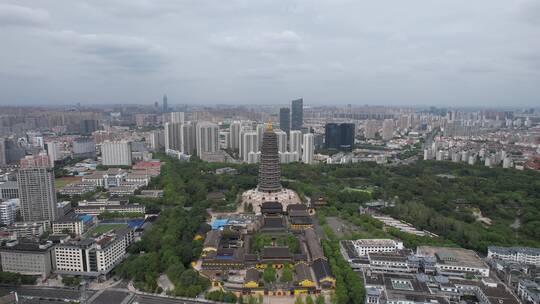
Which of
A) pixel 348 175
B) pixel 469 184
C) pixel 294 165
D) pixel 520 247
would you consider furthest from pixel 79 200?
pixel 469 184

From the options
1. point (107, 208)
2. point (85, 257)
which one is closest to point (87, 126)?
point (107, 208)

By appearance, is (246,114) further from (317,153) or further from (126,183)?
(126,183)

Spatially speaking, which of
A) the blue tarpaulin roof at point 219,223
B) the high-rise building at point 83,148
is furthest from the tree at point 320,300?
the high-rise building at point 83,148

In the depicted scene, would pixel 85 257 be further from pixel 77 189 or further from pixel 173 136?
pixel 173 136

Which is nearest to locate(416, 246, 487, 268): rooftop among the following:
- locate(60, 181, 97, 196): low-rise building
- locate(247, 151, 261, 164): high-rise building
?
locate(247, 151, 261, 164): high-rise building

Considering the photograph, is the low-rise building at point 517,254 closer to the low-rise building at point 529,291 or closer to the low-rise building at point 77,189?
the low-rise building at point 529,291

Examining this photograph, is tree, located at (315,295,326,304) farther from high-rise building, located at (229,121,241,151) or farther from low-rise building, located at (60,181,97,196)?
high-rise building, located at (229,121,241,151)

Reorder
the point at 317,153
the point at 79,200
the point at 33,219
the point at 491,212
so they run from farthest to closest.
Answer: the point at 317,153, the point at 79,200, the point at 491,212, the point at 33,219
